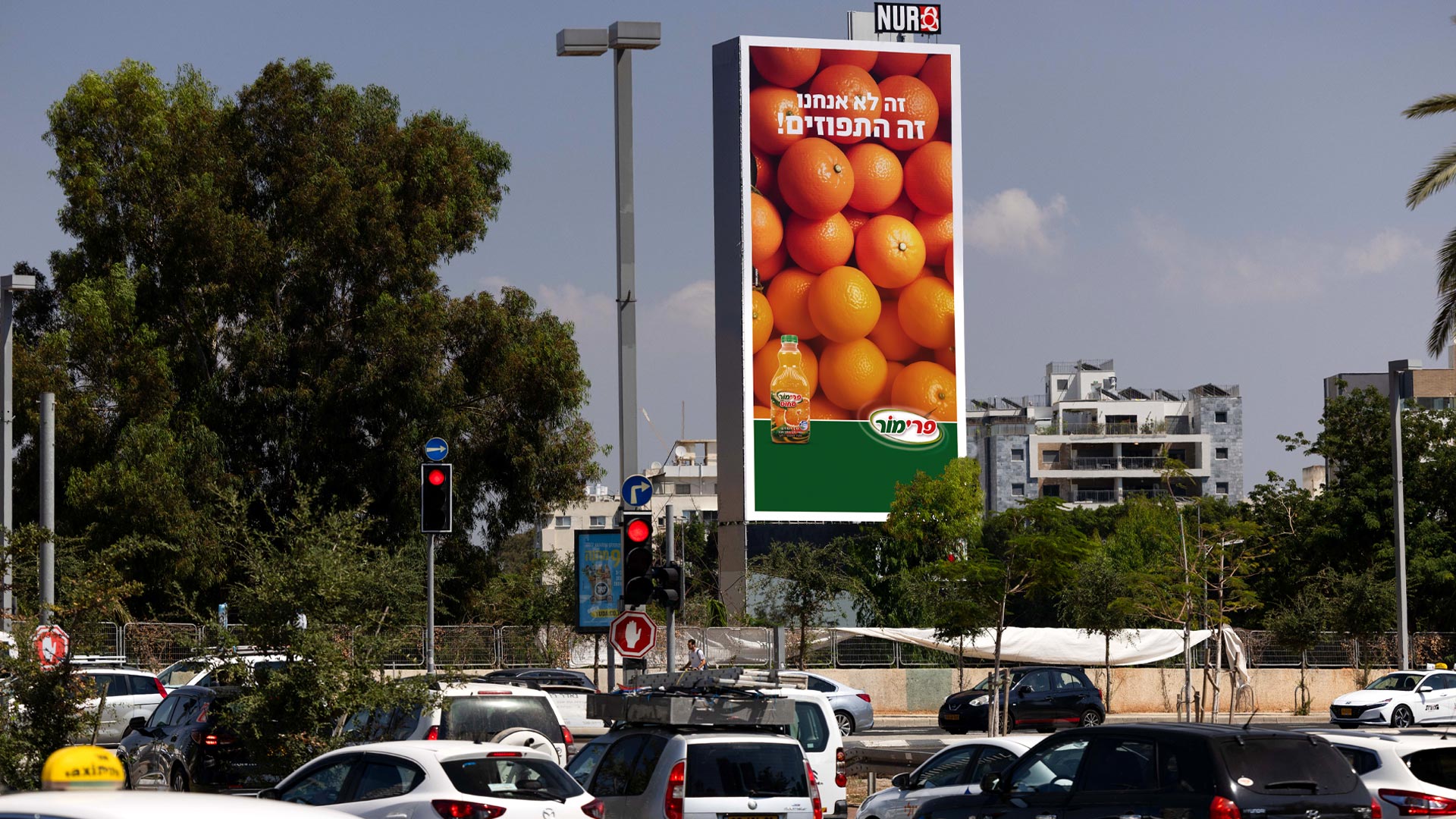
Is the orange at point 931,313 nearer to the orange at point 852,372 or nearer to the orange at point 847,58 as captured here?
the orange at point 852,372

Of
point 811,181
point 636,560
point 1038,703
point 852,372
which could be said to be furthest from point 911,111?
point 636,560

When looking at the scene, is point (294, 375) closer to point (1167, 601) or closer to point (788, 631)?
point (788, 631)

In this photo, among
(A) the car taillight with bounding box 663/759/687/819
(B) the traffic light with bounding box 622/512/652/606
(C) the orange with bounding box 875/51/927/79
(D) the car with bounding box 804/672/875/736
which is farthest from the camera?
(C) the orange with bounding box 875/51/927/79

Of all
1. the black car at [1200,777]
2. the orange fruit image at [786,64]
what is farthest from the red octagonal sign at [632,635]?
the orange fruit image at [786,64]

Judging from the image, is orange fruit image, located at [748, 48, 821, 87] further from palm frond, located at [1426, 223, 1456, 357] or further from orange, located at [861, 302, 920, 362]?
palm frond, located at [1426, 223, 1456, 357]

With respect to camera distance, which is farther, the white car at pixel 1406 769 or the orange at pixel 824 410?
the orange at pixel 824 410

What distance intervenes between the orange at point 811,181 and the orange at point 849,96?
1.11 meters

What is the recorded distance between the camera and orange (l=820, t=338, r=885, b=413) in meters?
73.9

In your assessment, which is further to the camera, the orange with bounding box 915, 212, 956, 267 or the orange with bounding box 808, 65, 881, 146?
the orange with bounding box 915, 212, 956, 267

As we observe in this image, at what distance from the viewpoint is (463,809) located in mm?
12203

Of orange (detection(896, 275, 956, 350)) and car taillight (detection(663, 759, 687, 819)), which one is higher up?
orange (detection(896, 275, 956, 350))

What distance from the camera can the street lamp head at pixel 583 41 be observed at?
20531 millimetres

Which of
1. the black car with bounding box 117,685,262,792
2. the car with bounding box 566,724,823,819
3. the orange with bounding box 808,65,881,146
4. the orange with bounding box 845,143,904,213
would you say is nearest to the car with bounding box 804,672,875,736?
the black car with bounding box 117,685,262,792

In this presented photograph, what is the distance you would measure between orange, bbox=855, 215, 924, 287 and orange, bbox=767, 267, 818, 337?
2613mm
